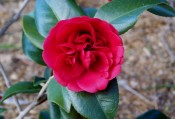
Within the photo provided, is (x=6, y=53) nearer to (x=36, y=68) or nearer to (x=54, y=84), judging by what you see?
(x=36, y=68)

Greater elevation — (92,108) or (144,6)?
(144,6)

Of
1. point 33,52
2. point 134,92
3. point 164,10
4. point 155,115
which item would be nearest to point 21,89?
point 33,52

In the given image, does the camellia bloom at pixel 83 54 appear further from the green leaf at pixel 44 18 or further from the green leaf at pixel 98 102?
the green leaf at pixel 44 18

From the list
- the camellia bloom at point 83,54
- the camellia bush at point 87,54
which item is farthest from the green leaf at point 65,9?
the camellia bloom at point 83,54

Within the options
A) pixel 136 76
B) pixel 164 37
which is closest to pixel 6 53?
pixel 136 76

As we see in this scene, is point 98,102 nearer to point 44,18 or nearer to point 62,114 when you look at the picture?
point 62,114
